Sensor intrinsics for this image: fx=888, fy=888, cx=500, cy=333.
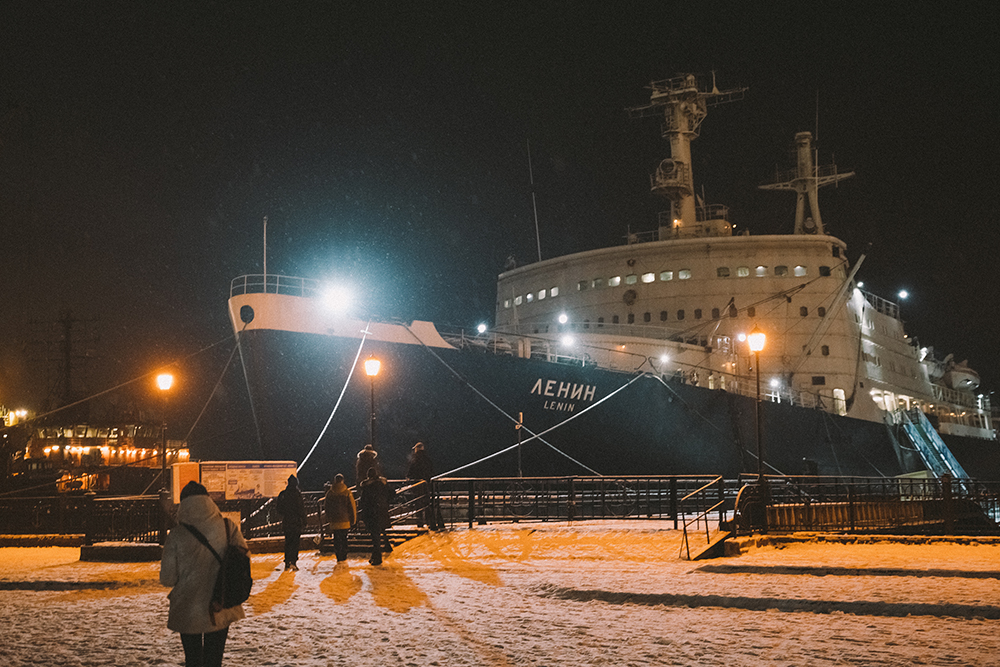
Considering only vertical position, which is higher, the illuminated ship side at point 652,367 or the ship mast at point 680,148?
the ship mast at point 680,148

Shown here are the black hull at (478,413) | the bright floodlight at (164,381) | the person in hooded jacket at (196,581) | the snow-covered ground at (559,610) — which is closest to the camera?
the person in hooded jacket at (196,581)

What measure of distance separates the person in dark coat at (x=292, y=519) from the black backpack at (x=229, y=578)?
6.46 metres

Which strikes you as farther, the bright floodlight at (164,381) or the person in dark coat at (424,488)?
the bright floodlight at (164,381)

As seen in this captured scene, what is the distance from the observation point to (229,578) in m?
5.00

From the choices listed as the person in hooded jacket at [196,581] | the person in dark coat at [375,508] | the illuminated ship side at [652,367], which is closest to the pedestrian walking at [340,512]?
the person in dark coat at [375,508]

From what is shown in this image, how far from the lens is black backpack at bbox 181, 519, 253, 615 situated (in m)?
4.95

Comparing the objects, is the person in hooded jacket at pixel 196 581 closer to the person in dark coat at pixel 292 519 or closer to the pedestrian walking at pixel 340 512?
the person in dark coat at pixel 292 519

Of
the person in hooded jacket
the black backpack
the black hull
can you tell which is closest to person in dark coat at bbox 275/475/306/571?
the person in hooded jacket

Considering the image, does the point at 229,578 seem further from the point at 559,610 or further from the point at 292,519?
the point at 292,519

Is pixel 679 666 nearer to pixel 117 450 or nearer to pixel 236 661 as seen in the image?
pixel 236 661

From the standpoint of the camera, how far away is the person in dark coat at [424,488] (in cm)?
1454

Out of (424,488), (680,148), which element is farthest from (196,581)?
(680,148)

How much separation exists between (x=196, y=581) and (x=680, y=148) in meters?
33.1

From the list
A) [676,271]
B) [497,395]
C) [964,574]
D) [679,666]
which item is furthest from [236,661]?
[676,271]
